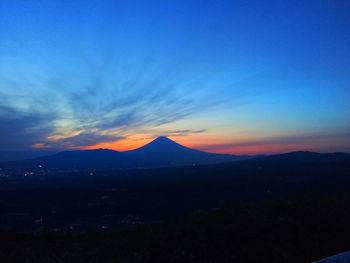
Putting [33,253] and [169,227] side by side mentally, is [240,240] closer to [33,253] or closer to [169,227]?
[169,227]

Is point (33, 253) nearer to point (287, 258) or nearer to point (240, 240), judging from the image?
point (240, 240)

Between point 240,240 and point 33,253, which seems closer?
point 240,240

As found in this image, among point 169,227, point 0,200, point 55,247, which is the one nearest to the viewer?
point 169,227

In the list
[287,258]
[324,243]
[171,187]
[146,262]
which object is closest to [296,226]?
[324,243]

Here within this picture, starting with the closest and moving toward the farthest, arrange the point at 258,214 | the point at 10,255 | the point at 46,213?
the point at 258,214 < the point at 10,255 < the point at 46,213

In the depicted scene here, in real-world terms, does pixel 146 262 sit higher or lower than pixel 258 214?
lower

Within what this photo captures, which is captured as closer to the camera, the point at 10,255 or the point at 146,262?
the point at 146,262

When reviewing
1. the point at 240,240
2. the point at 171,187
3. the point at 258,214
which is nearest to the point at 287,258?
the point at 240,240

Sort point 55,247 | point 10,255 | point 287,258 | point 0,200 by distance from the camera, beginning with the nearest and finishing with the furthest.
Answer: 1. point 287,258
2. point 10,255
3. point 55,247
4. point 0,200

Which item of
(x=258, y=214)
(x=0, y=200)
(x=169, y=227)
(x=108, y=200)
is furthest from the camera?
(x=0, y=200)
